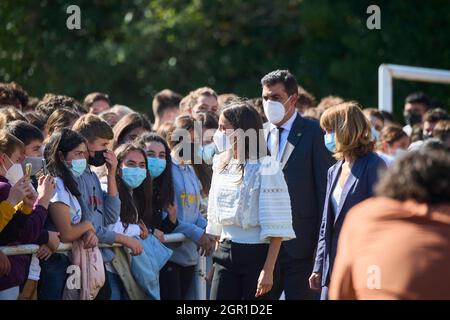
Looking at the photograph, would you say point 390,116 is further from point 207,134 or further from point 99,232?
point 99,232

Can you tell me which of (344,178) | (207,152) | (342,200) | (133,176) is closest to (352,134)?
(344,178)

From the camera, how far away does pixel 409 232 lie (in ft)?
16.5

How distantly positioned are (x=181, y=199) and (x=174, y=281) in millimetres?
656

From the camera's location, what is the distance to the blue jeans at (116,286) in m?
8.17

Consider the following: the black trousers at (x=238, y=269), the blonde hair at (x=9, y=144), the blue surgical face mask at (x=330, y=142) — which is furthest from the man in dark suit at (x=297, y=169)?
the blonde hair at (x=9, y=144)

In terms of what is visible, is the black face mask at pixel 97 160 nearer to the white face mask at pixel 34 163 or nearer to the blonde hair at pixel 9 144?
the white face mask at pixel 34 163

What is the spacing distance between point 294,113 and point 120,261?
1.77 meters

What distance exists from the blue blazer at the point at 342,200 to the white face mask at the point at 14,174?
2.04 meters

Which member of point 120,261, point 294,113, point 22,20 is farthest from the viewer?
point 22,20

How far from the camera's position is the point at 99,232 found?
7.95 meters

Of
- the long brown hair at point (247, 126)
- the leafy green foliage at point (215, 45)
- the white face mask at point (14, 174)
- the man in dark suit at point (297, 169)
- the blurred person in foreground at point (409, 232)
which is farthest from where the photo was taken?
the leafy green foliage at point (215, 45)

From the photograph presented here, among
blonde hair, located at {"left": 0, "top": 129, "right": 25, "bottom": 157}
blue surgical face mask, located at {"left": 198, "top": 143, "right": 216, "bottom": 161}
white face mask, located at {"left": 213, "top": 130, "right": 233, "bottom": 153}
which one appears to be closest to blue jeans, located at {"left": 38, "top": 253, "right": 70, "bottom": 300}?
blonde hair, located at {"left": 0, "top": 129, "right": 25, "bottom": 157}

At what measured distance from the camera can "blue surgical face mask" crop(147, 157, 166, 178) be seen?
28.7ft
